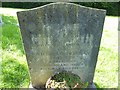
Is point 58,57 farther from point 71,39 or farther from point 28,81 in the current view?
point 28,81

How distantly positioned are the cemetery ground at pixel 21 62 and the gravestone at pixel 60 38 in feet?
1.66

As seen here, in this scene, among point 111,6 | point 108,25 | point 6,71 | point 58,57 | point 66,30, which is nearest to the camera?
point 66,30

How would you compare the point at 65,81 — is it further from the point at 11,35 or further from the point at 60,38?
the point at 11,35

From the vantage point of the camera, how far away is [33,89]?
16.1 ft

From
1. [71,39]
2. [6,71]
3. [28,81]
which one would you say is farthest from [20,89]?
[71,39]

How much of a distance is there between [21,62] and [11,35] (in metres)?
1.35

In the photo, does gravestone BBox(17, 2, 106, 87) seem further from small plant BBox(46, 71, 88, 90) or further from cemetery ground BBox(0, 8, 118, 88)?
cemetery ground BBox(0, 8, 118, 88)

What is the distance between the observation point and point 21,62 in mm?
5828

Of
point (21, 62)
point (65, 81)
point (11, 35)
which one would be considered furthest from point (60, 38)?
point (11, 35)

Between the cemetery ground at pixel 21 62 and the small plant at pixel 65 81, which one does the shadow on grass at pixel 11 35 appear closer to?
the cemetery ground at pixel 21 62

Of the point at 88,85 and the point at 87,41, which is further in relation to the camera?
the point at 88,85

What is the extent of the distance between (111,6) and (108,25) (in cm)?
251

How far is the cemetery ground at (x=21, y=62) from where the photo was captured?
5.25 meters

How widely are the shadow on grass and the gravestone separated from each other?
1.69 m
